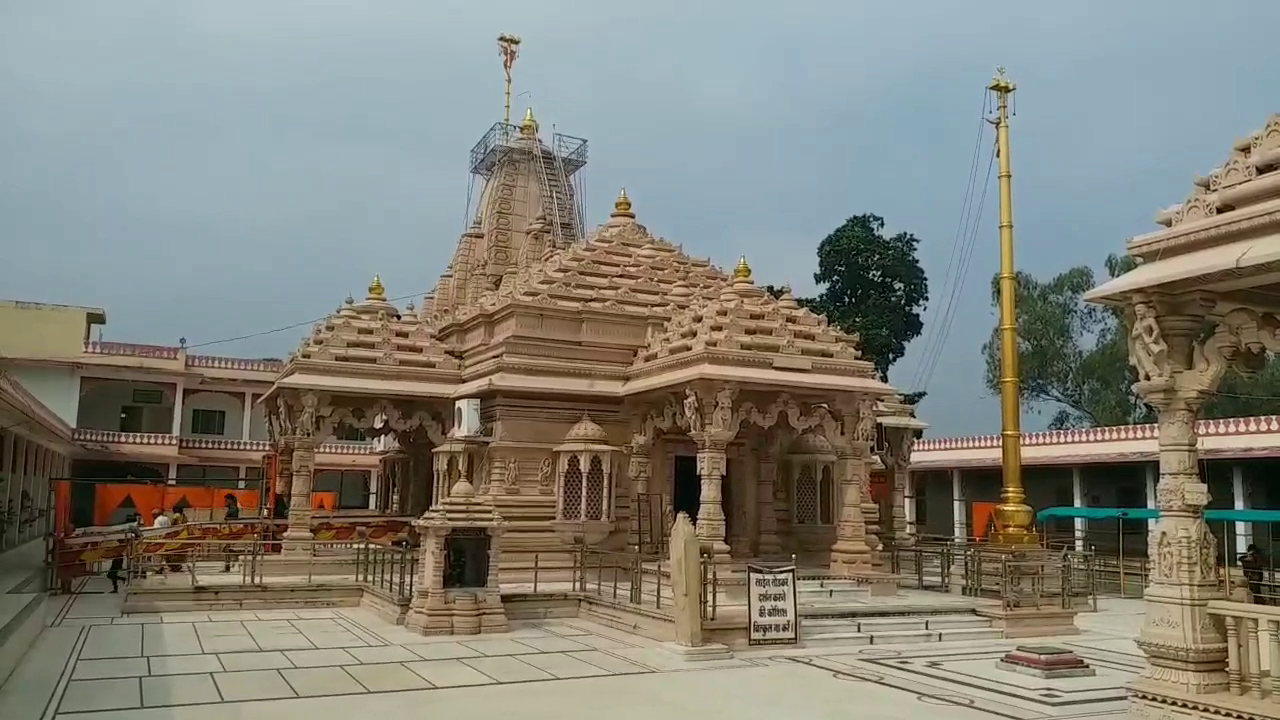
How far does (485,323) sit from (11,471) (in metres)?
8.48

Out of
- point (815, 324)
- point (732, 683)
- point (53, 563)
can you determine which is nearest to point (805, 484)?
point (815, 324)

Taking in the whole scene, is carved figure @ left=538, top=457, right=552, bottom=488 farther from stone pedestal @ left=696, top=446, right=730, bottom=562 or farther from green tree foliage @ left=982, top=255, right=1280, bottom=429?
green tree foliage @ left=982, top=255, right=1280, bottom=429

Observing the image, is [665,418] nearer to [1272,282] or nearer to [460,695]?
[460,695]

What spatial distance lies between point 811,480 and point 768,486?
1.09 m

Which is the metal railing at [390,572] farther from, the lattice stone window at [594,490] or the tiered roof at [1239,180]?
the tiered roof at [1239,180]

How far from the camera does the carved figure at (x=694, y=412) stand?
1520 centimetres

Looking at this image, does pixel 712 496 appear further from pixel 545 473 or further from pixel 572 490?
pixel 545 473

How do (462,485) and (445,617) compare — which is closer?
(445,617)

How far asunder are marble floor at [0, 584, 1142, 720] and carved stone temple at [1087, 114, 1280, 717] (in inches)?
51.1

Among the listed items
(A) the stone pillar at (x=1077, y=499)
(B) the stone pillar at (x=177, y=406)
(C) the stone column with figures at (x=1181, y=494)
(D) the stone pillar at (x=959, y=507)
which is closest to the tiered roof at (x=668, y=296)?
(C) the stone column with figures at (x=1181, y=494)

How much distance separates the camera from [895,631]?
12.9 meters

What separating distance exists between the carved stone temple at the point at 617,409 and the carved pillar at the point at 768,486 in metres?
0.03

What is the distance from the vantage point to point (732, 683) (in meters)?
9.73

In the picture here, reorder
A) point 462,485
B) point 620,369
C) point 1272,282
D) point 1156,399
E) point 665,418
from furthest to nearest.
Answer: point 620,369, point 665,418, point 462,485, point 1156,399, point 1272,282
